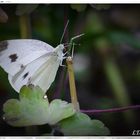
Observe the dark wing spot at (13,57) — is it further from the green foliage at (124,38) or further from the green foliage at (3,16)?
the green foliage at (124,38)

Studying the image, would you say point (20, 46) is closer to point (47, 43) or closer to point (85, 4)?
point (47, 43)

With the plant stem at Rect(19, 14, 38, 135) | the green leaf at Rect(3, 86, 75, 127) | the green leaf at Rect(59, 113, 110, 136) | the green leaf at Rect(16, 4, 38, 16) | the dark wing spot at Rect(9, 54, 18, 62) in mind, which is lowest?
the green leaf at Rect(59, 113, 110, 136)

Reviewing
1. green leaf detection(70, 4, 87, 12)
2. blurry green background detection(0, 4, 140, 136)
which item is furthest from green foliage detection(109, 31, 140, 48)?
green leaf detection(70, 4, 87, 12)

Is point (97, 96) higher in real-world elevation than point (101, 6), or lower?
lower

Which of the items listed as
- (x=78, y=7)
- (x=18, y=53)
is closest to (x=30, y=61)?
(x=18, y=53)

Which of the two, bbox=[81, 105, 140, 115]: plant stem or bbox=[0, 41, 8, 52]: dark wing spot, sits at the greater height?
bbox=[0, 41, 8, 52]: dark wing spot

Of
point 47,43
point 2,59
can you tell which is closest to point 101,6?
point 47,43

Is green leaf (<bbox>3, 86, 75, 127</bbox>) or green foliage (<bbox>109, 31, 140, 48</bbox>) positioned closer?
green leaf (<bbox>3, 86, 75, 127</bbox>)

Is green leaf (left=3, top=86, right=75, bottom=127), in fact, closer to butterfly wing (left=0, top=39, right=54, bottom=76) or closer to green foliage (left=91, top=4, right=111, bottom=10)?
butterfly wing (left=0, top=39, right=54, bottom=76)
